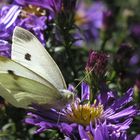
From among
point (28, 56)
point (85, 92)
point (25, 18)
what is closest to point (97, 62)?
point (85, 92)

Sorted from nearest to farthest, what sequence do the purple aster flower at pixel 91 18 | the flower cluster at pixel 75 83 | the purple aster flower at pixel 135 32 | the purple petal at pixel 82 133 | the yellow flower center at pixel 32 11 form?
1. the purple petal at pixel 82 133
2. the flower cluster at pixel 75 83
3. the yellow flower center at pixel 32 11
4. the purple aster flower at pixel 135 32
5. the purple aster flower at pixel 91 18

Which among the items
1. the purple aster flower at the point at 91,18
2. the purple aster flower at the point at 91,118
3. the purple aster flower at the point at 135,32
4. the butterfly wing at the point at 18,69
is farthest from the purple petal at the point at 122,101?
the purple aster flower at the point at 91,18

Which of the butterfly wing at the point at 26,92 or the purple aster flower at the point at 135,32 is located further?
the purple aster flower at the point at 135,32

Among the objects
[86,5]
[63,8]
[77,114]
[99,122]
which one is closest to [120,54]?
[63,8]

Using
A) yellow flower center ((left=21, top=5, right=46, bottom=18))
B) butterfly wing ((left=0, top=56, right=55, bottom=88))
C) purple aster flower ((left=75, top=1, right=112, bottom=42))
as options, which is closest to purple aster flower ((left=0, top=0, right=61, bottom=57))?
yellow flower center ((left=21, top=5, right=46, bottom=18))

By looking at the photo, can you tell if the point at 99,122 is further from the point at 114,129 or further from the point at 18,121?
the point at 18,121

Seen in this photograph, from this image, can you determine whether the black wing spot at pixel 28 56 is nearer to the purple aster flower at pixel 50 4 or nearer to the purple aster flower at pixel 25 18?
the purple aster flower at pixel 25 18

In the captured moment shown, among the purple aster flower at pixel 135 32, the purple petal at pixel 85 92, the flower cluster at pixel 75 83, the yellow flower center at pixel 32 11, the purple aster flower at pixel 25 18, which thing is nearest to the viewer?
the flower cluster at pixel 75 83

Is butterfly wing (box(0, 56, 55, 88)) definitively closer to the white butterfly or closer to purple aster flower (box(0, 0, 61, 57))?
the white butterfly
